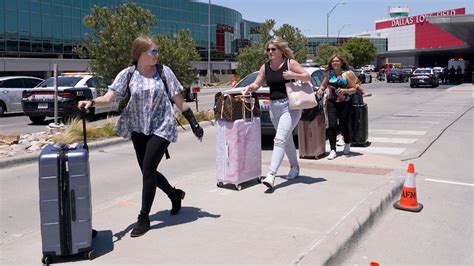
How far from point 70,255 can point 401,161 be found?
6.58 m

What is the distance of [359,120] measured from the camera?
1054cm

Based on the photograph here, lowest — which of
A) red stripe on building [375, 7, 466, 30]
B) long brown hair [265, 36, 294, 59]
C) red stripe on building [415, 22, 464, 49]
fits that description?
long brown hair [265, 36, 294, 59]

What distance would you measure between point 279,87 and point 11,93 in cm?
1725

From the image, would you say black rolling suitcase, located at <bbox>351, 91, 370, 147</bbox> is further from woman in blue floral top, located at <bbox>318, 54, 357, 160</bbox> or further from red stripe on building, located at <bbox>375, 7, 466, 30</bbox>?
red stripe on building, located at <bbox>375, 7, 466, 30</bbox>

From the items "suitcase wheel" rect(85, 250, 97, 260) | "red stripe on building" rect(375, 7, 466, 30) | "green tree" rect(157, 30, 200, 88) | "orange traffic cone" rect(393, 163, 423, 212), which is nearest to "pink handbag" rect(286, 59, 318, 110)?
"orange traffic cone" rect(393, 163, 423, 212)

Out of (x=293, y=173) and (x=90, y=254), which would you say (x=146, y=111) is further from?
(x=293, y=173)

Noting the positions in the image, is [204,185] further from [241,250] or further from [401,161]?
[401,161]

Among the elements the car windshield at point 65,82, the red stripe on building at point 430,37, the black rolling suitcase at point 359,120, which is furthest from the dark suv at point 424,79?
the red stripe on building at point 430,37

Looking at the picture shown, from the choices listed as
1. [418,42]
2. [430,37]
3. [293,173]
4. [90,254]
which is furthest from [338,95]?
[418,42]

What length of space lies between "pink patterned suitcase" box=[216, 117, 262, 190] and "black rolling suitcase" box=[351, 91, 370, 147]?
4.12 meters

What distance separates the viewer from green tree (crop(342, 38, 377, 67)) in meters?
104

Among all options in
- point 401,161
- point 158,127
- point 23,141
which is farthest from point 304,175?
point 23,141

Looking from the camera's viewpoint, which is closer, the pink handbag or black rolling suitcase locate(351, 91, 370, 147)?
the pink handbag

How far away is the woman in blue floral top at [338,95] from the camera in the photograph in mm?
9023
